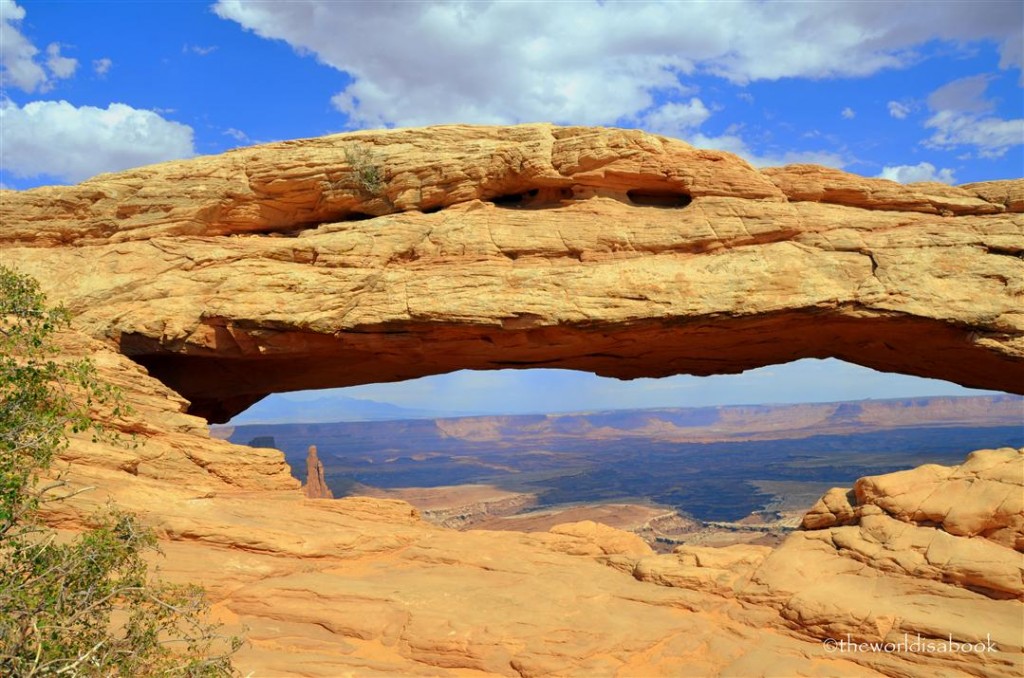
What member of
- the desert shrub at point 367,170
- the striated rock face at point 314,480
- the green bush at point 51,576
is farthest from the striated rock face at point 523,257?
the striated rock face at point 314,480

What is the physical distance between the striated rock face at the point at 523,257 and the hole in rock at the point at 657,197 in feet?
0.25

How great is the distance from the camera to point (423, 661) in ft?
43.0

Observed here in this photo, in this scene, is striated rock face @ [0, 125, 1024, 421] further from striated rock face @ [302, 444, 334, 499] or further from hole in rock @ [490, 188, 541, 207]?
striated rock face @ [302, 444, 334, 499]

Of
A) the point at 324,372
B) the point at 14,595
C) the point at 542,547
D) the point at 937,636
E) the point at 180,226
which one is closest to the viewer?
the point at 14,595

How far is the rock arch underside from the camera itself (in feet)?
45.2

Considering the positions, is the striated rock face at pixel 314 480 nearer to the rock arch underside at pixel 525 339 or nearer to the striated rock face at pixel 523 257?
the rock arch underside at pixel 525 339

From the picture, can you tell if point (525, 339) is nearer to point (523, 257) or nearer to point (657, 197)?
point (523, 257)

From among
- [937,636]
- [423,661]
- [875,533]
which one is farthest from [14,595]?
[875,533]

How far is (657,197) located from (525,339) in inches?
266

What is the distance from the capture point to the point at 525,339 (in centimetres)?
2103

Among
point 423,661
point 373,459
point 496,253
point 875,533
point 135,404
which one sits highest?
point 496,253

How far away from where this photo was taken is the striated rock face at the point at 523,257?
19.8 m

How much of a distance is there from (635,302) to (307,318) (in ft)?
32.8

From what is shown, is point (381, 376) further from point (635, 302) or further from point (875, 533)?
point (875, 533)
